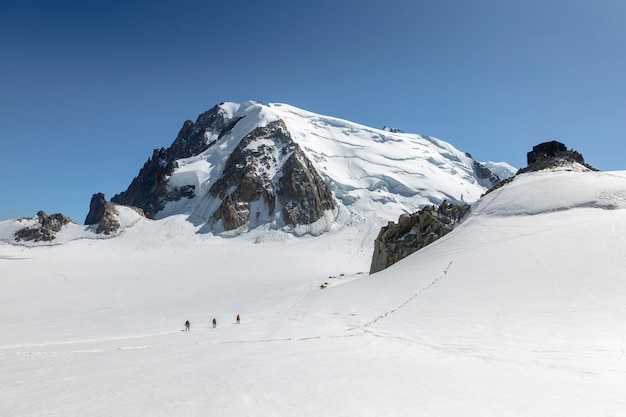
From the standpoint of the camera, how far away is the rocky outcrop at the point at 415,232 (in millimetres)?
37256

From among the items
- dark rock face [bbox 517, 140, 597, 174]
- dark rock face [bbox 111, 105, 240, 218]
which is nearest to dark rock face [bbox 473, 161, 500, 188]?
dark rock face [bbox 517, 140, 597, 174]

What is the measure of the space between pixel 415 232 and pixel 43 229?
249ft

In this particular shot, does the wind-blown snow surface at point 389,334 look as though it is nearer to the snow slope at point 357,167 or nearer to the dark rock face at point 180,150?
the snow slope at point 357,167

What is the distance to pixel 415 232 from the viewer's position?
1538 inches

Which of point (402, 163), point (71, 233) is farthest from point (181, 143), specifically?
point (402, 163)

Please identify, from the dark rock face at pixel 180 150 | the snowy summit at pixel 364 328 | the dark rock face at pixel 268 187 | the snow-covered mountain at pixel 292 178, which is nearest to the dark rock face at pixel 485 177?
the snow-covered mountain at pixel 292 178

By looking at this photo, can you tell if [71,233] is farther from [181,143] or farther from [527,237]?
[527,237]

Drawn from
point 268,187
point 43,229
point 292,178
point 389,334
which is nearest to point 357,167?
point 292,178

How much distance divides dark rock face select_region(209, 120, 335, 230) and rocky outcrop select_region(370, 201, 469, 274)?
45.8m

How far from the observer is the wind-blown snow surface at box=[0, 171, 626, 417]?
7730mm

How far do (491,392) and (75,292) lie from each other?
46.1 metres

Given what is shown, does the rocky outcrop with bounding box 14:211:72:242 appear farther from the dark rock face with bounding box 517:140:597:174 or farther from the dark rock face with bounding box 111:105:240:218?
the dark rock face with bounding box 517:140:597:174

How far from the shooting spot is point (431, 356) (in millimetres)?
12141

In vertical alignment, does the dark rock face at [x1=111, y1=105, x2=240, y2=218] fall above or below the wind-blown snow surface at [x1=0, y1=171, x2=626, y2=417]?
above
